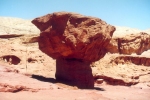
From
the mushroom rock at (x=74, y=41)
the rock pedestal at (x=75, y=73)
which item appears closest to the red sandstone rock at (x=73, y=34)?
the mushroom rock at (x=74, y=41)

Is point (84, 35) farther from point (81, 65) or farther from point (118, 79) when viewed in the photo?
point (118, 79)

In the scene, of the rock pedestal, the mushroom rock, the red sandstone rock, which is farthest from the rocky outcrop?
the rock pedestal

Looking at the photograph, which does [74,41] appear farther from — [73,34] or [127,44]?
[127,44]

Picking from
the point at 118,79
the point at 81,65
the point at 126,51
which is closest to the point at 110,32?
the point at 81,65

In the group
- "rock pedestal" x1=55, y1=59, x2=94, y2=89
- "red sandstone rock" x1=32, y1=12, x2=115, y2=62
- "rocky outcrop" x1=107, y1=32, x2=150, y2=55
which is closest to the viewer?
"red sandstone rock" x1=32, y1=12, x2=115, y2=62

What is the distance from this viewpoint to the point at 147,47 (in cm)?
3017

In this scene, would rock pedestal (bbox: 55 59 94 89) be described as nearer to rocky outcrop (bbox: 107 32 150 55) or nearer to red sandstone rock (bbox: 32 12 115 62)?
red sandstone rock (bbox: 32 12 115 62)

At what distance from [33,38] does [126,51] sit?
496 inches

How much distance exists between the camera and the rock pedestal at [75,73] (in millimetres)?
13188

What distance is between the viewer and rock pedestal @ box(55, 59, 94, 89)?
13188mm

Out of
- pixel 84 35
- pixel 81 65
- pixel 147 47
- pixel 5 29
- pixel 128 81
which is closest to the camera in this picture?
pixel 84 35

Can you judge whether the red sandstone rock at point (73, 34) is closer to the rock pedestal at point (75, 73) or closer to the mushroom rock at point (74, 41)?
the mushroom rock at point (74, 41)

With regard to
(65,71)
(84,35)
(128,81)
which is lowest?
(128,81)

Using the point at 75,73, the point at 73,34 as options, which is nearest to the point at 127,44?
the point at 75,73
